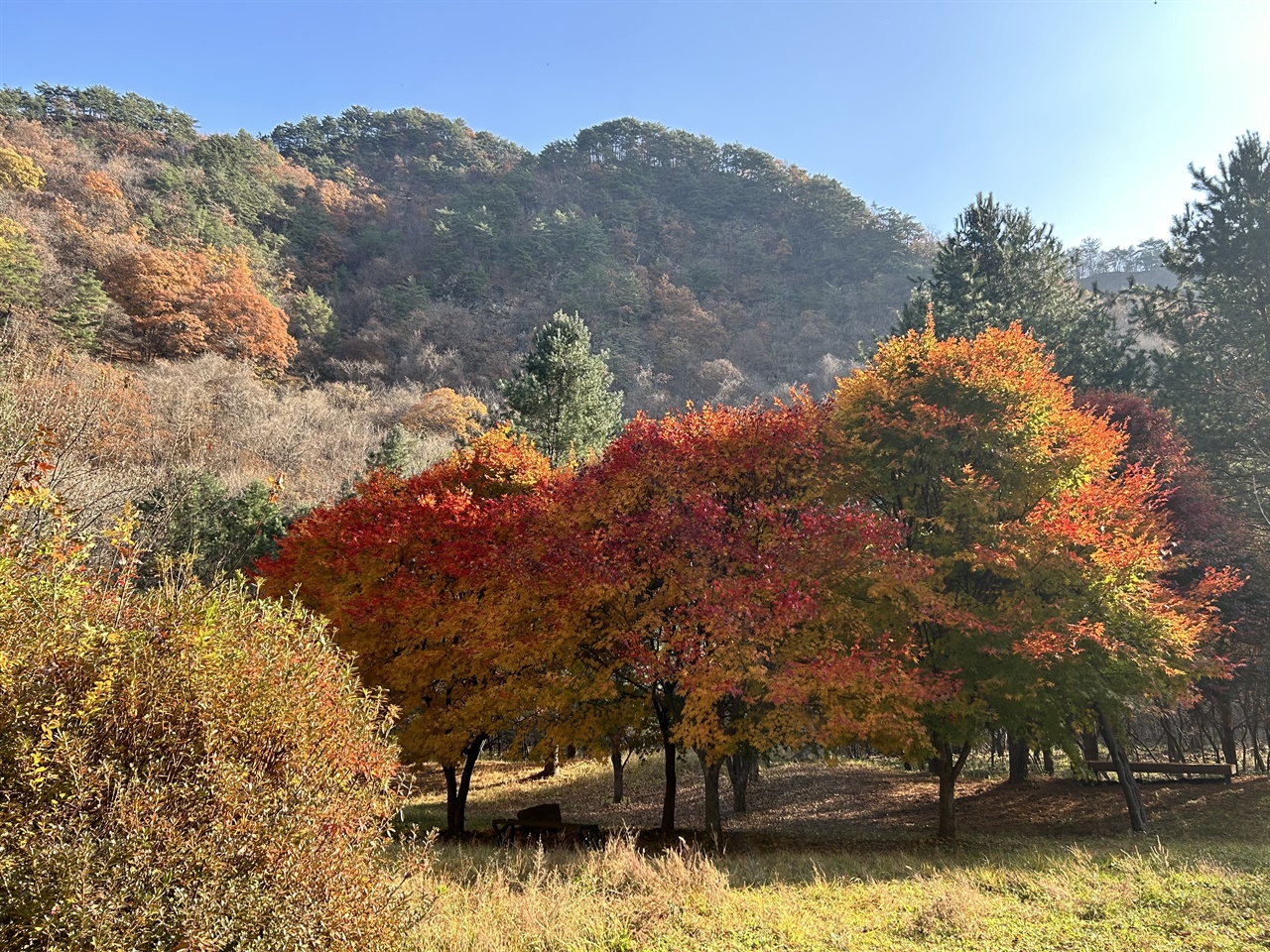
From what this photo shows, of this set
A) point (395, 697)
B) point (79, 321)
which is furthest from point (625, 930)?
point (79, 321)

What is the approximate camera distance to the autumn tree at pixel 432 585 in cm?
1538

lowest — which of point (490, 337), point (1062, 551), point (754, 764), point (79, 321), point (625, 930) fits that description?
point (754, 764)

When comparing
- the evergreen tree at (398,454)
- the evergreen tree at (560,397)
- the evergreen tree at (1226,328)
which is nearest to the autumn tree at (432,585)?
the evergreen tree at (560,397)

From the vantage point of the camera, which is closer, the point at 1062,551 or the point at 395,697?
the point at 1062,551

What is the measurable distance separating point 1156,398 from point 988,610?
17726mm

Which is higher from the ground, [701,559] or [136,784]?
[701,559]

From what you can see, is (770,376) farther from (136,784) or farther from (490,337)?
(136,784)

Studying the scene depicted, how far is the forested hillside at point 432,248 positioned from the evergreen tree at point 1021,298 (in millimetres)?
38455

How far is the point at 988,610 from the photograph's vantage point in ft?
48.1

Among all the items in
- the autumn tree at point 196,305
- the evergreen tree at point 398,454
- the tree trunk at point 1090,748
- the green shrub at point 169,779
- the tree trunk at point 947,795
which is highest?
the autumn tree at point 196,305

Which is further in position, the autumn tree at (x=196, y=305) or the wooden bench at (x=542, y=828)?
the autumn tree at (x=196, y=305)

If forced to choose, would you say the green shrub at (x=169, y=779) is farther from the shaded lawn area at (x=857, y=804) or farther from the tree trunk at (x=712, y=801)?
the tree trunk at (x=712, y=801)

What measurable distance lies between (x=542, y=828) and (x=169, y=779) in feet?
44.4

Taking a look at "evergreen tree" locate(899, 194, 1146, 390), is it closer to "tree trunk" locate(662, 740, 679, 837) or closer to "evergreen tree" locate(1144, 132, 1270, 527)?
"evergreen tree" locate(1144, 132, 1270, 527)
